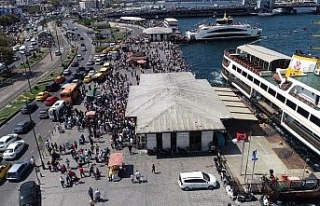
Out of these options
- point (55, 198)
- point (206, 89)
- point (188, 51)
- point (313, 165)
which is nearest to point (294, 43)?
point (188, 51)

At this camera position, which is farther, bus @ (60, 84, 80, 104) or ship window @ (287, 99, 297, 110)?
bus @ (60, 84, 80, 104)

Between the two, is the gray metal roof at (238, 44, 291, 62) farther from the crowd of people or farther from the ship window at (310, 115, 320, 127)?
the crowd of people

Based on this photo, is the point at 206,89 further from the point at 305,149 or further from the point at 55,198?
the point at 55,198

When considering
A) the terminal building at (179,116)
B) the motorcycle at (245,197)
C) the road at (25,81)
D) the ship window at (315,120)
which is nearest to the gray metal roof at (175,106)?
the terminal building at (179,116)

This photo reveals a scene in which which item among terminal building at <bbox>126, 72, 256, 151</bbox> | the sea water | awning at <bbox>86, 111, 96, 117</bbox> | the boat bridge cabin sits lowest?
the sea water

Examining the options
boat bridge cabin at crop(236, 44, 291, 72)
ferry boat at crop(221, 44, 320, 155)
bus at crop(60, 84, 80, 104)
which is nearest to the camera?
ferry boat at crop(221, 44, 320, 155)

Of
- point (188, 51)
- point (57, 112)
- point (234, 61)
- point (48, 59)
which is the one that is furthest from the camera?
point (188, 51)

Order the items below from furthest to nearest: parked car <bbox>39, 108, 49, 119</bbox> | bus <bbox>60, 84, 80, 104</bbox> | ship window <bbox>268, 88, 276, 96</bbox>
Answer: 1. bus <bbox>60, 84, 80, 104</bbox>
2. parked car <bbox>39, 108, 49, 119</bbox>
3. ship window <bbox>268, 88, 276, 96</bbox>

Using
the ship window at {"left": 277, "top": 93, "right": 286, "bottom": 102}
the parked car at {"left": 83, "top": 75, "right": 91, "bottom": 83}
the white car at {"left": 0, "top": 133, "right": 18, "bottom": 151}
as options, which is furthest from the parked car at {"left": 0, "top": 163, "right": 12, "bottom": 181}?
the ship window at {"left": 277, "top": 93, "right": 286, "bottom": 102}
